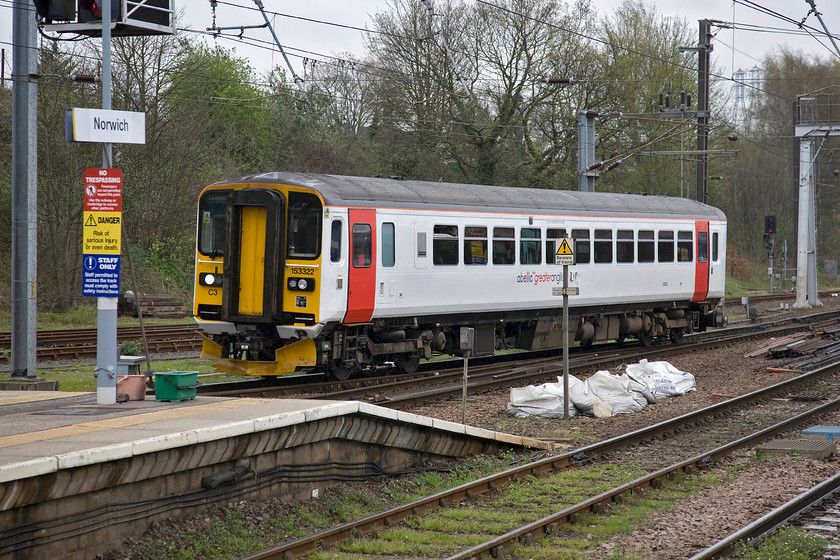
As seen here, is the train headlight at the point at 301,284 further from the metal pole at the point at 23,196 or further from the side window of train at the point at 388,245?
the metal pole at the point at 23,196

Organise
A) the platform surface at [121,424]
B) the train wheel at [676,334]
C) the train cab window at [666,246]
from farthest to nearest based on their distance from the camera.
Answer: the train wheel at [676,334] < the train cab window at [666,246] < the platform surface at [121,424]

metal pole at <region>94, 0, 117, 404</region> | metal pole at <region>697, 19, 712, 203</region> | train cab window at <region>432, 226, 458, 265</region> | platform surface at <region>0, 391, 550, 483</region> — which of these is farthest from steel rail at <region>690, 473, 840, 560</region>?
metal pole at <region>697, 19, 712, 203</region>

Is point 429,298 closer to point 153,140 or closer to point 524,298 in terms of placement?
point 524,298

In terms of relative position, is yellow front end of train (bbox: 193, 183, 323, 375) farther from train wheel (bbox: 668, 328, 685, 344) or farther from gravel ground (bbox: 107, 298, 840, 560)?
train wheel (bbox: 668, 328, 685, 344)

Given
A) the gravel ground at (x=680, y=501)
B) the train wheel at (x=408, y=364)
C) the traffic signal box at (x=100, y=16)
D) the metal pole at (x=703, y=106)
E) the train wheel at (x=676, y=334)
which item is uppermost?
the metal pole at (x=703, y=106)

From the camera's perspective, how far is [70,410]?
31.5 ft

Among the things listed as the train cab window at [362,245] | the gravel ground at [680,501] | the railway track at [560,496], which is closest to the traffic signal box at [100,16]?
the train cab window at [362,245]

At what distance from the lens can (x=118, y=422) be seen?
27.8 ft

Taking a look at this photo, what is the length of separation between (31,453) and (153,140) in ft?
87.6

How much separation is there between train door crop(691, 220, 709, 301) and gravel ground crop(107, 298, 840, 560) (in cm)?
558

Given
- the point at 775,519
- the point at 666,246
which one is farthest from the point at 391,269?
the point at 666,246

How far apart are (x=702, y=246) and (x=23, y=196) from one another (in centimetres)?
1582

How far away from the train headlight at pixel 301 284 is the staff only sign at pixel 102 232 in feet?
15.8

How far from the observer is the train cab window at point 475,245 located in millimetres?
17438
